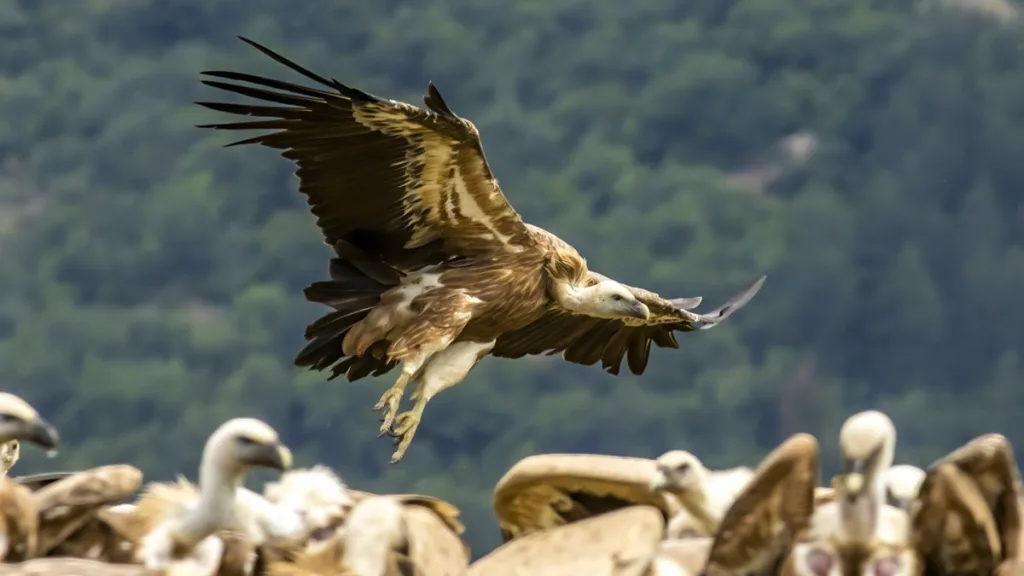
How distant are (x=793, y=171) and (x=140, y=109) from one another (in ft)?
61.5

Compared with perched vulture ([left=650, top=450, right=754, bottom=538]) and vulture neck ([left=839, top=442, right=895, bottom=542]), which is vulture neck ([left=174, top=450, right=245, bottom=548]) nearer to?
perched vulture ([left=650, top=450, right=754, bottom=538])

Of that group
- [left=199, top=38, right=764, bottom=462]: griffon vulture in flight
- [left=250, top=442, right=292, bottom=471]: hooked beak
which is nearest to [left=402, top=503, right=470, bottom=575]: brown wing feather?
[left=250, top=442, right=292, bottom=471]: hooked beak

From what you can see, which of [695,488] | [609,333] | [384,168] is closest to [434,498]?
[695,488]

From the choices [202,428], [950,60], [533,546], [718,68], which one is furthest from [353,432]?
[533,546]

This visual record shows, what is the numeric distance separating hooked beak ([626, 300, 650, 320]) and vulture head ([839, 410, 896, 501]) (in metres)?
2.30

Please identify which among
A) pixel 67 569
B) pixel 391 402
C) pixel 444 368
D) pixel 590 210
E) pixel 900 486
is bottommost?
pixel 67 569

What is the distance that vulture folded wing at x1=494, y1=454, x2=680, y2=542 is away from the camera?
19.5 ft

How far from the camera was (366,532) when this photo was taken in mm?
5539

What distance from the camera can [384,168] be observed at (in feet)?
23.7

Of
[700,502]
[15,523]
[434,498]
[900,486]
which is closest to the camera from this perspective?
[15,523]

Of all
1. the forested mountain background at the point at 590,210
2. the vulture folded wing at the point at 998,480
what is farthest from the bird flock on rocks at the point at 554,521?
A: the forested mountain background at the point at 590,210

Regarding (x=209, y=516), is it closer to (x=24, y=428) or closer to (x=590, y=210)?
(x=24, y=428)

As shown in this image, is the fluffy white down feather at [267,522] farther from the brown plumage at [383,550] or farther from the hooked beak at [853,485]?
the hooked beak at [853,485]

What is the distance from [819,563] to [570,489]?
0.81 meters
